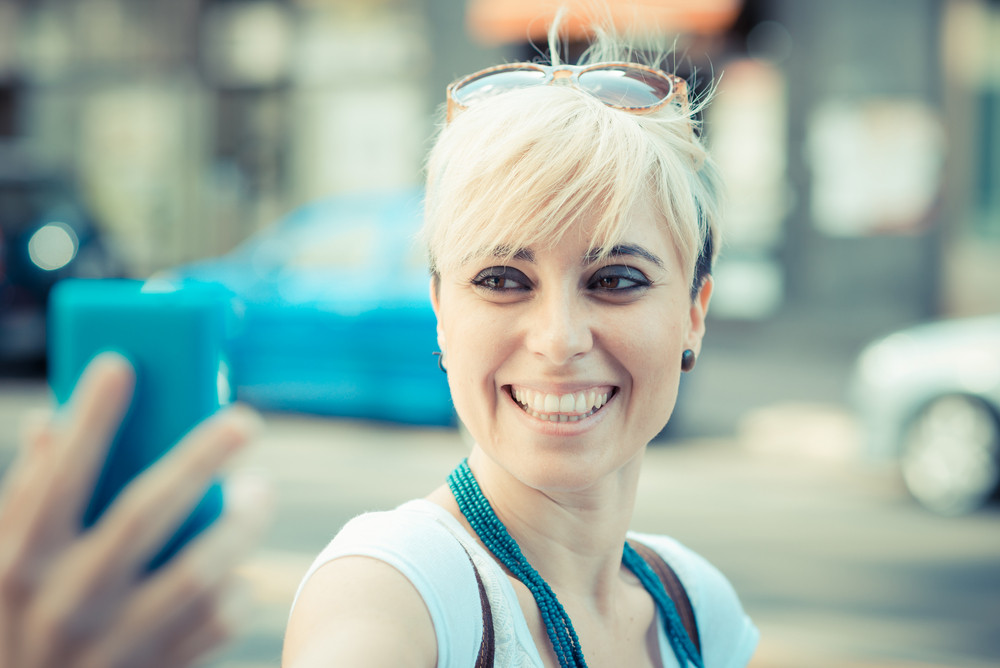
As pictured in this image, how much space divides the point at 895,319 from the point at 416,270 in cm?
776

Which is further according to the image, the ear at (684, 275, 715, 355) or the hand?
the ear at (684, 275, 715, 355)

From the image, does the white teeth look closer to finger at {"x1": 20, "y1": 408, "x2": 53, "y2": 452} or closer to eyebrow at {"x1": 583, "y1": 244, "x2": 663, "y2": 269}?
eyebrow at {"x1": 583, "y1": 244, "x2": 663, "y2": 269}

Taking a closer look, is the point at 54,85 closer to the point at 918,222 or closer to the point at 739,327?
the point at 739,327

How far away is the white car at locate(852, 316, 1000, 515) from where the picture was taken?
6.91 meters

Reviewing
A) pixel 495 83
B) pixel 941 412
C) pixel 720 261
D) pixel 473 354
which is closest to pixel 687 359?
pixel 473 354

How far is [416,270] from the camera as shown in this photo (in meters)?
8.55

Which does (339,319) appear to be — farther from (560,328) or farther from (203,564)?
(203,564)

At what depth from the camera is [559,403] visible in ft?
4.71

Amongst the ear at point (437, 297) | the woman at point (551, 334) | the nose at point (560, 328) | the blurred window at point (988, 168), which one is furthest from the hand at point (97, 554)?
the blurred window at point (988, 168)

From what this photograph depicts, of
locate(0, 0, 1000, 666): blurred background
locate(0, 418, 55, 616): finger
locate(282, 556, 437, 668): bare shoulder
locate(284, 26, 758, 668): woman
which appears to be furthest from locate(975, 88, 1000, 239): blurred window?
locate(0, 418, 55, 616): finger

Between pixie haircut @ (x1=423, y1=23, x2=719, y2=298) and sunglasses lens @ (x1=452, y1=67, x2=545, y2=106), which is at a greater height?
sunglasses lens @ (x1=452, y1=67, x2=545, y2=106)

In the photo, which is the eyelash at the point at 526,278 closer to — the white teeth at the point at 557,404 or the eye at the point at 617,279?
the eye at the point at 617,279

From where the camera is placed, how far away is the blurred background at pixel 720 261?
18.9 feet

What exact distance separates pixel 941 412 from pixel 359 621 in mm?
6684
